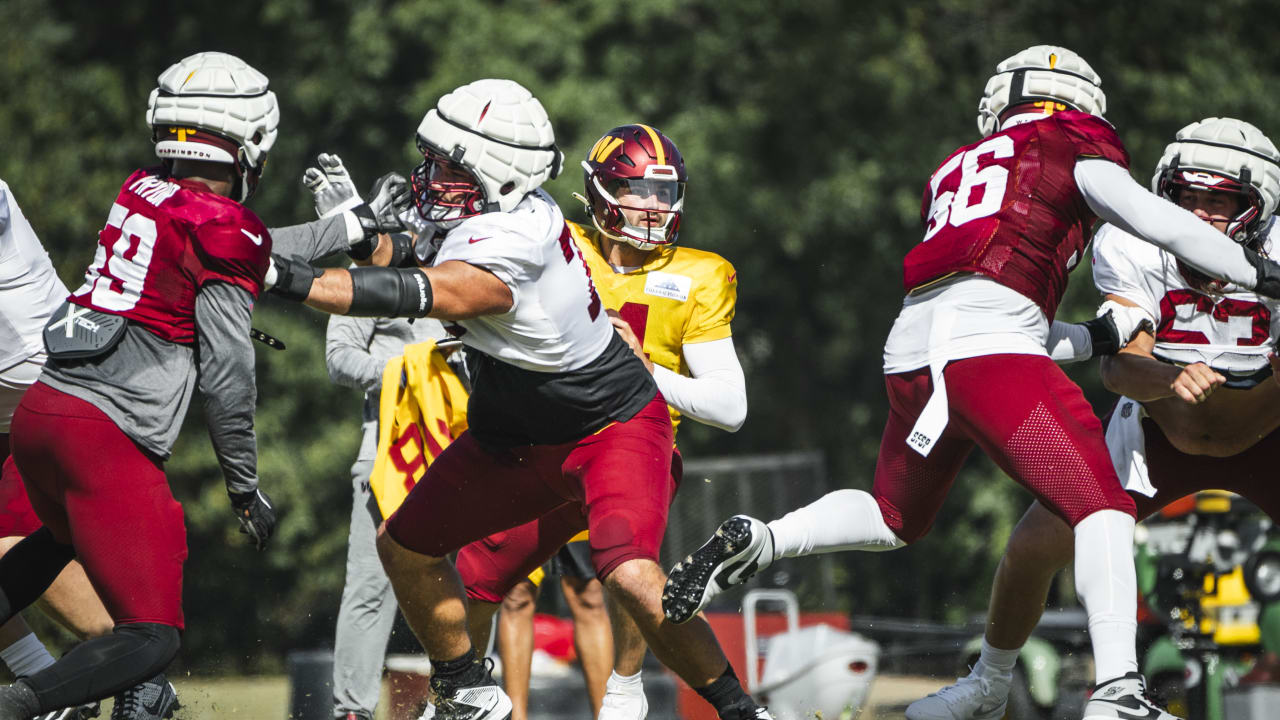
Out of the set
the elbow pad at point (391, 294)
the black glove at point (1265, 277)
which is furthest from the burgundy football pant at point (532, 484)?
the black glove at point (1265, 277)

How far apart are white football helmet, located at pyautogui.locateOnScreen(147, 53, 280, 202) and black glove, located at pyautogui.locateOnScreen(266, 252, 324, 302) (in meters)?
0.57

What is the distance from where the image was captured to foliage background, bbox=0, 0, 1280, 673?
1379cm

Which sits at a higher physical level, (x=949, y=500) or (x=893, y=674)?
(x=893, y=674)

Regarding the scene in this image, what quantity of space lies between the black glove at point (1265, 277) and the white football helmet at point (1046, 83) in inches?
26.3

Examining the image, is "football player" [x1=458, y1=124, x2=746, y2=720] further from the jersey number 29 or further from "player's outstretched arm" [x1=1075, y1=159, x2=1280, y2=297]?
the jersey number 29

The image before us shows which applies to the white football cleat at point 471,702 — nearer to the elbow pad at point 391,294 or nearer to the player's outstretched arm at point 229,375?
the player's outstretched arm at point 229,375

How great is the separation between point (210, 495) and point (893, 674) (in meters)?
8.18

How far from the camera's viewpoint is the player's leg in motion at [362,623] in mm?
5367

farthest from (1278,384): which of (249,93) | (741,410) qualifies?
(249,93)

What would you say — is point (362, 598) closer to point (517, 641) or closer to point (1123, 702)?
point (517, 641)

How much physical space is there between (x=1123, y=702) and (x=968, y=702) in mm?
1015

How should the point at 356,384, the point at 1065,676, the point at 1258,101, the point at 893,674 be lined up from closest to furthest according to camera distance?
the point at 356,384, the point at 1065,676, the point at 893,674, the point at 1258,101

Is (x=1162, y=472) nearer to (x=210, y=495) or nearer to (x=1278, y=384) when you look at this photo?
(x=1278, y=384)

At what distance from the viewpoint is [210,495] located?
13.7 metres
